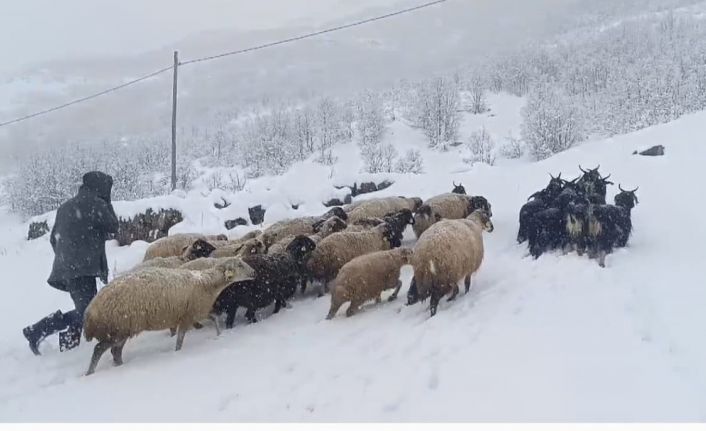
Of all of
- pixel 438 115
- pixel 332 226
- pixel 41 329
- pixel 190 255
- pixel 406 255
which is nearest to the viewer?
pixel 41 329

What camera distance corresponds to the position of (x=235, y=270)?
6652mm

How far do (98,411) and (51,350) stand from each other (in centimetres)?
253

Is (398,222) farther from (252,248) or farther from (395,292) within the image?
(252,248)

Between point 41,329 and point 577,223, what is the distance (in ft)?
24.5

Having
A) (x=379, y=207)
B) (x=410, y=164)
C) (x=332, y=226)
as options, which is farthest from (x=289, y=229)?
(x=410, y=164)

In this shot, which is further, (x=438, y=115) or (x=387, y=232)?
(x=438, y=115)

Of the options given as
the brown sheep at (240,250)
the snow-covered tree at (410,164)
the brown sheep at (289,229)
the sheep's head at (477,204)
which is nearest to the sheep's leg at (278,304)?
the brown sheep at (240,250)

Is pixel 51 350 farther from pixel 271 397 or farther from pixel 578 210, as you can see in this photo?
pixel 578 210

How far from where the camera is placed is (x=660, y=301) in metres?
5.53

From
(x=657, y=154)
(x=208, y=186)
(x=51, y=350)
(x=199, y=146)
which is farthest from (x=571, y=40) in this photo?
(x=51, y=350)

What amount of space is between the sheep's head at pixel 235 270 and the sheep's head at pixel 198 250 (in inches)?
64.0

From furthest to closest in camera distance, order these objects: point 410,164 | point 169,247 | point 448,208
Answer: point 410,164
point 448,208
point 169,247

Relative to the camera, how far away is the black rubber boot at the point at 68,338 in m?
6.46

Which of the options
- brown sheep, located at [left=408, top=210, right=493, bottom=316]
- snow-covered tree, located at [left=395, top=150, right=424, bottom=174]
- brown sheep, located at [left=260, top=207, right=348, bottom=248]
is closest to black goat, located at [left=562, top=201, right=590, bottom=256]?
brown sheep, located at [left=408, top=210, right=493, bottom=316]
